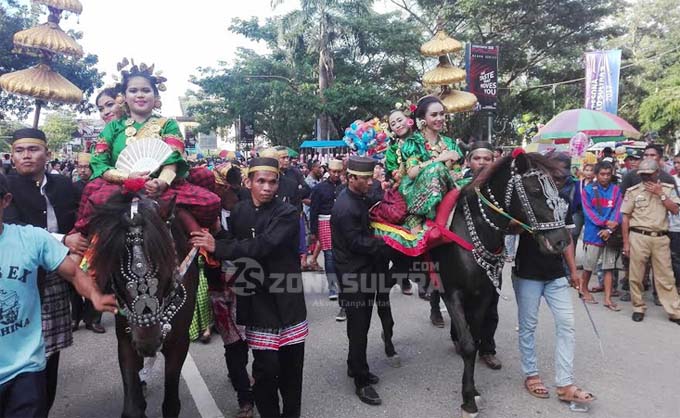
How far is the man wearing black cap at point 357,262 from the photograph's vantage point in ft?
13.4

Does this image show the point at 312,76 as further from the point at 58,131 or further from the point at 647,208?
the point at 58,131

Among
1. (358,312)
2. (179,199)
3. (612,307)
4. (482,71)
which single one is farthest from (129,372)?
(482,71)

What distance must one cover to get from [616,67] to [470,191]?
52.7 feet

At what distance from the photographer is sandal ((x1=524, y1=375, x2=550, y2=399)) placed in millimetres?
3957

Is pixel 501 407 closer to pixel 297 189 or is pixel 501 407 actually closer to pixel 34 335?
pixel 34 335

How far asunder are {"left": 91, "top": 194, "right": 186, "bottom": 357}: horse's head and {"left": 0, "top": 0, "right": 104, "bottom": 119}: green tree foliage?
12.6 m

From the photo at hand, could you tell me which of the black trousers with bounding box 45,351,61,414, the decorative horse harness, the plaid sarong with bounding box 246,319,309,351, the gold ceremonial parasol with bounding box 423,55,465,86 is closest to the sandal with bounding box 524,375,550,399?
the decorative horse harness

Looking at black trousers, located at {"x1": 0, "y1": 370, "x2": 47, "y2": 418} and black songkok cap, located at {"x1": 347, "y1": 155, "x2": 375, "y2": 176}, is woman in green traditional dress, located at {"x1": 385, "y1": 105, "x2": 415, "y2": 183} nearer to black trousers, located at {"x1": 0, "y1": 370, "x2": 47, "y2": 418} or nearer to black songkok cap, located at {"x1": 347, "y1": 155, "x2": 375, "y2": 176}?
black songkok cap, located at {"x1": 347, "y1": 155, "x2": 375, "y2": 176}

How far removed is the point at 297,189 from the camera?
7.64m

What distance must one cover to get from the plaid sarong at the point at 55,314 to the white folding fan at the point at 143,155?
0.90 m

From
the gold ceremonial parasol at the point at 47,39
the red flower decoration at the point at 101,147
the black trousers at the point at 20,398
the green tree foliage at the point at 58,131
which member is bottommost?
the black trousers at the point at 20,398

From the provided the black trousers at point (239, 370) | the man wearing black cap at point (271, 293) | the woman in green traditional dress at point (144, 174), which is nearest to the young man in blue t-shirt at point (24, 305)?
the woman in green traditional dress at point (144, 174)

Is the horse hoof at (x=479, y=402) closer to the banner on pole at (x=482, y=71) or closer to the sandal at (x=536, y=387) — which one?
the sandal at (x=536, y=387)

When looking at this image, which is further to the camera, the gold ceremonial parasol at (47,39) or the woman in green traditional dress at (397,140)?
the woman in green traditional dress at (397,140)
